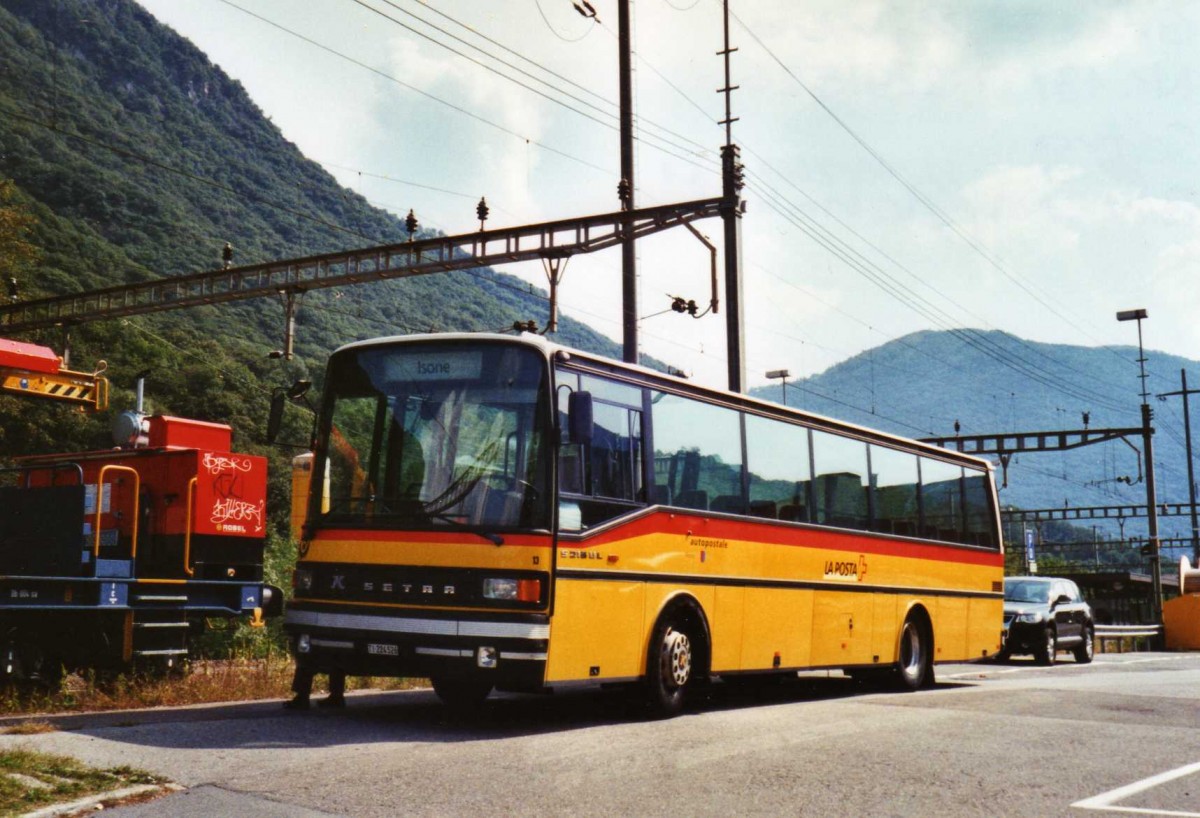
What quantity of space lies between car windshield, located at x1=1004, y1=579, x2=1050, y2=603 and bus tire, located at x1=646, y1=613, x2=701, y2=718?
55.0ft

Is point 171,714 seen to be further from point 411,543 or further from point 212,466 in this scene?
point 212,466

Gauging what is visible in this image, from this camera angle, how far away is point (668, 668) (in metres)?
11.9

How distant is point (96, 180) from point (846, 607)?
272 ft

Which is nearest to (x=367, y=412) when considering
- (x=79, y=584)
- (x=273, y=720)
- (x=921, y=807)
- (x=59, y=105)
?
(x=273, y=720)

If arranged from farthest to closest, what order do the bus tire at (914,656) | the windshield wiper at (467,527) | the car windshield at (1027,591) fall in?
the car windshield at (1027,591) → the bus tire at (914,656) → the windshield wiper at (467,527)

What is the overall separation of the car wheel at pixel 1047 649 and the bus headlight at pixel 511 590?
1881 centimetres

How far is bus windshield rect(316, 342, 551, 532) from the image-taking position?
412 inches

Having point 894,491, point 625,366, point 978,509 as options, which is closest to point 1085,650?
point 978,509

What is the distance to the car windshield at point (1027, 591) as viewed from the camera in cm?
2708

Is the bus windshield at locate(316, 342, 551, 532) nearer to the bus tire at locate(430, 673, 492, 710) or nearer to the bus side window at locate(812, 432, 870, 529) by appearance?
the bus tire at locate(430, 673, 492, 710)

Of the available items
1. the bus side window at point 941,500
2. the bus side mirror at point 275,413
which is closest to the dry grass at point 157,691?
the bus side mirror at point 275,413

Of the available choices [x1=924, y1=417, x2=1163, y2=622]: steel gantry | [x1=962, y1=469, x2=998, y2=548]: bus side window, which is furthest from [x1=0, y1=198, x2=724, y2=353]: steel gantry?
[x1=924, y1=417, x2=1163, y2=622]: steel gantry

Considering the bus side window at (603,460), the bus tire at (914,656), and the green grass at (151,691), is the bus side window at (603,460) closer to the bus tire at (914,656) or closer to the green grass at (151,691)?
the green grass at (151,691)

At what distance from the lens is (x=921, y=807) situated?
7.28 meters
